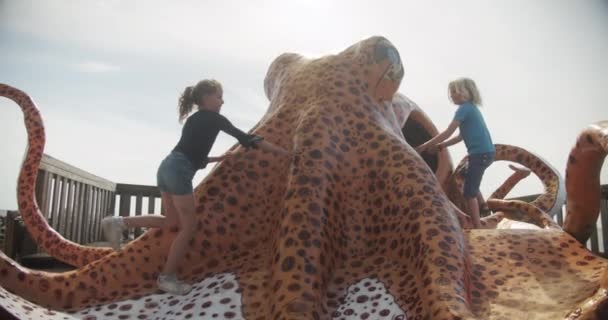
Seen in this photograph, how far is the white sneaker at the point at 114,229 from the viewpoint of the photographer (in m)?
2.32

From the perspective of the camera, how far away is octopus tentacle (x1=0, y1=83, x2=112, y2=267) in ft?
9.81

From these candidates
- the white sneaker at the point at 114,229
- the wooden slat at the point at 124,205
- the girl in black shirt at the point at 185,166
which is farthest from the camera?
the wooden slat at the point at 124,205

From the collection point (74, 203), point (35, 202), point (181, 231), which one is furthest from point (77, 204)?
point (181, 231)

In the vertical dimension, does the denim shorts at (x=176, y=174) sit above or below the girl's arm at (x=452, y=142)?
above

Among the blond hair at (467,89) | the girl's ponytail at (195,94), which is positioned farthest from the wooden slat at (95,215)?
the blond hair at (467,89)

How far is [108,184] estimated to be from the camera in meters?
6.73

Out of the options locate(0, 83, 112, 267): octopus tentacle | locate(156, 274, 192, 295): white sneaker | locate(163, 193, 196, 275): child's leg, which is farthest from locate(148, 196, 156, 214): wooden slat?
locate(156, 274, 192, 295): white sneaker

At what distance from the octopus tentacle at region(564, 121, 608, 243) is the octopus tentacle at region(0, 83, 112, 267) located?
8.41ft

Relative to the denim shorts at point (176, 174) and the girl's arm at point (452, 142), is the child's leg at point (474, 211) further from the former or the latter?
the denim shorts at point (176, 174)

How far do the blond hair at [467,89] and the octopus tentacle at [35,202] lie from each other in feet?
9.82

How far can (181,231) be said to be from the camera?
221 cm

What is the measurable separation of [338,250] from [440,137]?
6.72ft

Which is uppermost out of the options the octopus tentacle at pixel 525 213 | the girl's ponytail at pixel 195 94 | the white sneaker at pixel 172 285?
the girl's ponytail at pixel 195 94

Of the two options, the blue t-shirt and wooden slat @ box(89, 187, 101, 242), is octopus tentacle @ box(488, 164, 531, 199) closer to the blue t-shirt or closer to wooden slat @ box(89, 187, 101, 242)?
the blue t-shirt
